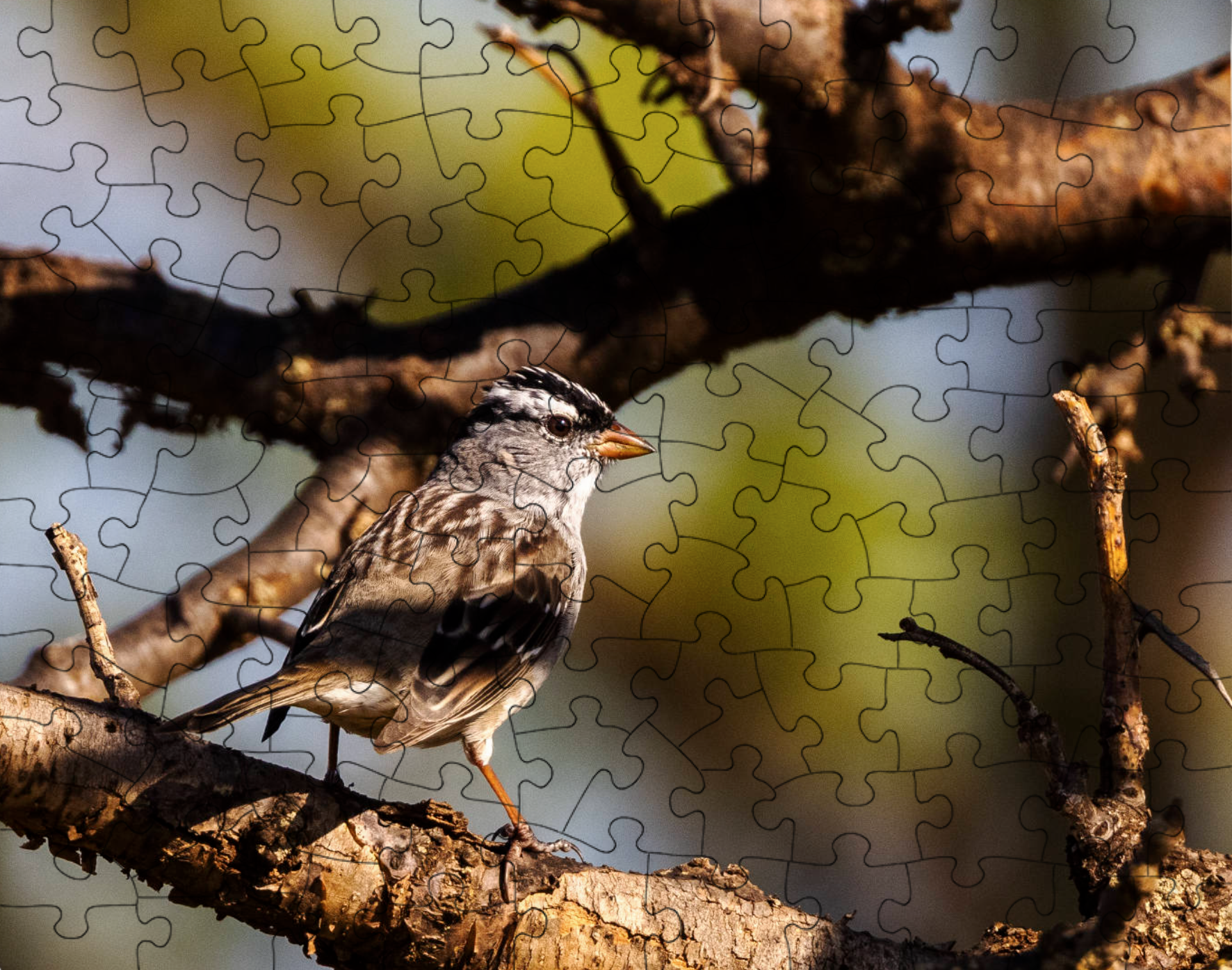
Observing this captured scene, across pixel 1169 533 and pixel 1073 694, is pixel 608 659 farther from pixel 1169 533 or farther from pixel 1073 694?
pixel 1169 533

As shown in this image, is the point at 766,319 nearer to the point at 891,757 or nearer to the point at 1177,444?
the point at 891,757

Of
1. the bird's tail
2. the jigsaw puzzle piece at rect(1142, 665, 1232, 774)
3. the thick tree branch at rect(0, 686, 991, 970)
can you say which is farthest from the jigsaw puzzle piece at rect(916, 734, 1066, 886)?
the bird's tail

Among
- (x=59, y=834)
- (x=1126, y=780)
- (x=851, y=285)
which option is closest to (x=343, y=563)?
(x=59, y=834)

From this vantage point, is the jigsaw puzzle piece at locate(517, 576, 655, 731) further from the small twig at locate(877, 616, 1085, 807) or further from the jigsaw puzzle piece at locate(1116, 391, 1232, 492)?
the jigsaw puzzle piece at locate(1116, 391, 1232, 492)

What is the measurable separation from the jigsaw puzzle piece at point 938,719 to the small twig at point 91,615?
2315mm

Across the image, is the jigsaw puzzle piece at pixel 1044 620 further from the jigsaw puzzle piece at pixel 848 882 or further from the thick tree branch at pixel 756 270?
the thick tree branch at pixel 756 270

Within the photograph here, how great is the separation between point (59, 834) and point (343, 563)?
1.30 metres

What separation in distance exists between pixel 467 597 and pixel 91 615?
1106 mm

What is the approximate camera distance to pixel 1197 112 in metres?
4.62

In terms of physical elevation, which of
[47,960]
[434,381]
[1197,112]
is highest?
[1197,112]

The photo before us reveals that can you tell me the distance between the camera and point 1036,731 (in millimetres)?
3432

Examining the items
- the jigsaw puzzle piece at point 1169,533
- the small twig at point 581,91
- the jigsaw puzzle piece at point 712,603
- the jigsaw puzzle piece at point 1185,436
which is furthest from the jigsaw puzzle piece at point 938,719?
the small twig at point 581,91

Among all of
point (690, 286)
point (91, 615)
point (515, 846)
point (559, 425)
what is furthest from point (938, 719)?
point (91, 615)

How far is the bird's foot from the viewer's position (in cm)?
302
